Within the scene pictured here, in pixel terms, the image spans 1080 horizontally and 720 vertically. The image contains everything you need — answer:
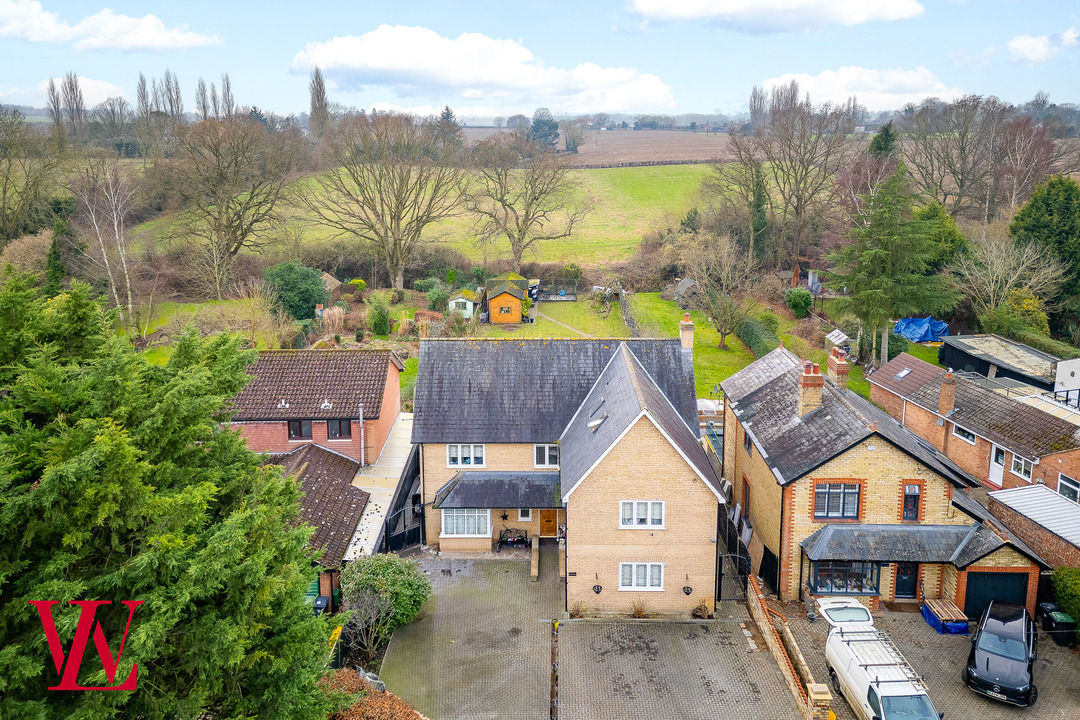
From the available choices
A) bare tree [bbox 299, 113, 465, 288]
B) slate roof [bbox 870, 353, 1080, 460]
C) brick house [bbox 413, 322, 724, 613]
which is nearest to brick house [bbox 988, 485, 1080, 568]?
slate roof [bbox 870, 353, 1080, 460]

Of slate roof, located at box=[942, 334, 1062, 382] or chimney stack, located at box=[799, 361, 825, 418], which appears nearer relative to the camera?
chimney stack, located at box=[799, 361, 825, 418]

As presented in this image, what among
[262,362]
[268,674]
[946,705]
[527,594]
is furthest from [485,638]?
[262,362]

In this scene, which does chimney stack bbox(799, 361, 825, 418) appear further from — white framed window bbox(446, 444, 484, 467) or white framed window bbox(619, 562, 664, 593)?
white framed window bbox(446, 444, 484, 467)

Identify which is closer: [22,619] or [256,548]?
[22,619]

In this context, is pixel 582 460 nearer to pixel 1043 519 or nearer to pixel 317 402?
pixel 317 402

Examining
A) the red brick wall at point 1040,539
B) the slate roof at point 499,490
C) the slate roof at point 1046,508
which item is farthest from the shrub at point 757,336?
the slate roof at point 499,490

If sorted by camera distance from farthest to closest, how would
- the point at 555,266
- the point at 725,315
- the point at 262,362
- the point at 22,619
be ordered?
the point at 555,266 → the point at 725,315 → the point at 262,362 → the point at 22,619

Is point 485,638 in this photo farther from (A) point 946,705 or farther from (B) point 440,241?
(B) point 440,241

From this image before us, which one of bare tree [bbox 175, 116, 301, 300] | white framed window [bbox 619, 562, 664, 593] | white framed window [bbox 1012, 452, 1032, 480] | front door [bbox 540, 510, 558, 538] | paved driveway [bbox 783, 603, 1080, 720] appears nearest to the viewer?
paved driveway [bbox 783, 603, 1080, 720]
